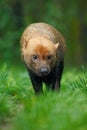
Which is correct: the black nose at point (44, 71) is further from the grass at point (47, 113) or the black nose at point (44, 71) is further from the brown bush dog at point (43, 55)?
the grass at point (47, 113)

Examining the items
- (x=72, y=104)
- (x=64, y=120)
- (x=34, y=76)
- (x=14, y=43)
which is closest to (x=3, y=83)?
(x=34, y=76)

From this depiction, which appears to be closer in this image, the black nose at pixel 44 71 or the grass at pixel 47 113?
the grass at pixel 47 113

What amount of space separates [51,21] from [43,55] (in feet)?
48.0

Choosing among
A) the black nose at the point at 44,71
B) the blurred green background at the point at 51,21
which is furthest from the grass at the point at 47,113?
the blurred green background at the point at 51,21

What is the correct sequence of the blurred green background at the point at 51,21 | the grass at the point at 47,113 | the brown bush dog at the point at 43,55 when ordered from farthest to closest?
the blurred green background at the point at 51,21, the brown bush dog at the point at 43,55, the grass at the point at 47,113

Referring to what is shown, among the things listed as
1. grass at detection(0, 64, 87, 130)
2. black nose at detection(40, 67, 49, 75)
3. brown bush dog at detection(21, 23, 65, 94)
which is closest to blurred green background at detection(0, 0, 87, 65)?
brown bush dog at detection(21, 23, 65, 94)

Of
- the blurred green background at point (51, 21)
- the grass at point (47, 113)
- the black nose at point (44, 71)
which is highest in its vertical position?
the grass at point (47, 113)

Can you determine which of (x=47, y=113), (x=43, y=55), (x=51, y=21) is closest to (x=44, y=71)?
(x=43, y=55)

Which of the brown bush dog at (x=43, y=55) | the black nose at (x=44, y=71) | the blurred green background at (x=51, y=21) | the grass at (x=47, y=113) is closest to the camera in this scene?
the grass at (x=47, y=113)

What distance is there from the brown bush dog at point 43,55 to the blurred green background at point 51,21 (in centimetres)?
1319

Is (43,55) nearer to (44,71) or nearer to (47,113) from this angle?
(44,71)

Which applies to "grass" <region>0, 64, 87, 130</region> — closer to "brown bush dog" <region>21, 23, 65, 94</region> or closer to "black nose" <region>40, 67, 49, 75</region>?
"black nose" <region>40, 67, 49, 75</region>

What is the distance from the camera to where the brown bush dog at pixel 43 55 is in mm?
9438

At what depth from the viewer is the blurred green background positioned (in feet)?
77.9
